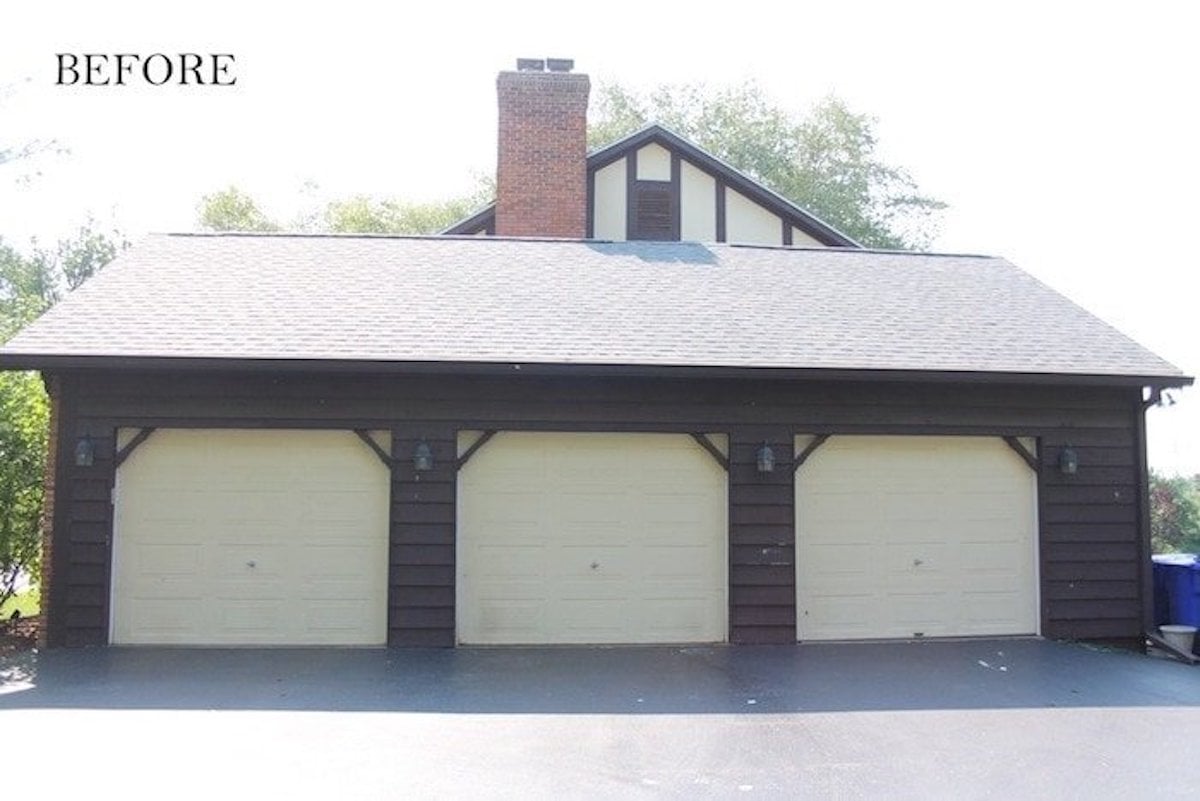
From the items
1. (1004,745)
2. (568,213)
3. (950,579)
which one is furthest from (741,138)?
(1004,745)

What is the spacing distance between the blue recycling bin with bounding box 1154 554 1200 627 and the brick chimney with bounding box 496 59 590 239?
8.30 meters

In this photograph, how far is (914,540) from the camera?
28.0 feet

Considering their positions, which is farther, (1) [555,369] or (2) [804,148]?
(2) [804,148]

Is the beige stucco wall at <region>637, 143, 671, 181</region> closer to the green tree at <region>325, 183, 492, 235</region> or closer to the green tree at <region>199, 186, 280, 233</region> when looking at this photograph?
the green tree at <region>325, 183, 492, 235</region>

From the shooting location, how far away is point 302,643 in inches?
314

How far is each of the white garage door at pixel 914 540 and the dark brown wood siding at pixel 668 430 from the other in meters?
0.19

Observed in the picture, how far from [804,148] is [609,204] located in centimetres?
1969

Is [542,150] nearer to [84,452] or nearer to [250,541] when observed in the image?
[250,541]

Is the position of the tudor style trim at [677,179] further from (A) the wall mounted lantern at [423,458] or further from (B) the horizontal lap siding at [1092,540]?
(A) the wall mounted lantern at [423,458]

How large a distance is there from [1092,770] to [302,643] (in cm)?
610

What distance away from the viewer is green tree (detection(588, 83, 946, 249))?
31219 millimetres

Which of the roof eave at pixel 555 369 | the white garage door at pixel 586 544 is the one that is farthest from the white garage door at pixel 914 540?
the white garage door at pixel 586 544

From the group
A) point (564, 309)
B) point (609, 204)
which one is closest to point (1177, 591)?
point (564, 309)

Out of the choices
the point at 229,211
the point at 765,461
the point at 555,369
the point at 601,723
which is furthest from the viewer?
the point at 229,211
